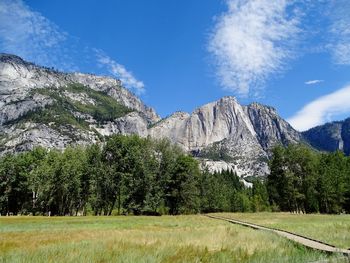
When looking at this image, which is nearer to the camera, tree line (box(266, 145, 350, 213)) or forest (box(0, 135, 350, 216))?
forest (box(0, 135, 350, 216))

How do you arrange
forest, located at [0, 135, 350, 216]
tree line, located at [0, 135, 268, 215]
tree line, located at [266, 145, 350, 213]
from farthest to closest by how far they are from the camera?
tree line, located at [266, 145, 350, 213]
forest, located at [0, 135, 350, 216]
tree line, located at [0, 135, 268, 215]

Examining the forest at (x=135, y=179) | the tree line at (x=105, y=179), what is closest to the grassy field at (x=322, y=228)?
the forest at (x=135, y=179)

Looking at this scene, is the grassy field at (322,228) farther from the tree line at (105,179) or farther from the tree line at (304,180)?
the tree line at (105,179)

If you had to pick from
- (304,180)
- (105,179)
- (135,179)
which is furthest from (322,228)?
(105,179)

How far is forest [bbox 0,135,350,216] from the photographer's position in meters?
82.9

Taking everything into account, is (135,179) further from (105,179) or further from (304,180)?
(304,180)

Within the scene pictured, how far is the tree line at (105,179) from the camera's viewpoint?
82.5 meters

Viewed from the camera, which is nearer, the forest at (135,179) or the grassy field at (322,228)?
the grassy field at (322,228)

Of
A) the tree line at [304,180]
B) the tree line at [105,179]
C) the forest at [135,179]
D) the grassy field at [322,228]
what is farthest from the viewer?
the tree line at [304,180]

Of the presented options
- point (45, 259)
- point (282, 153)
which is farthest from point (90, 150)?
point (45, 259)

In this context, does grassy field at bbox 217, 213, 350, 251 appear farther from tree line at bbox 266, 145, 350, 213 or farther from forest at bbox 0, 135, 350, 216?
forest at bbox 0, 135, 350, 216

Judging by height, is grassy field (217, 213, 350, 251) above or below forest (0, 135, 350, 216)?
below

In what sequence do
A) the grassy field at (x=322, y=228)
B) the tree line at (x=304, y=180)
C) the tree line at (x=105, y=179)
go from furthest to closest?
the tree line at (x=304, y=180), the tree line at (x=105, y=179), the grassy field at (x=322, y=228)

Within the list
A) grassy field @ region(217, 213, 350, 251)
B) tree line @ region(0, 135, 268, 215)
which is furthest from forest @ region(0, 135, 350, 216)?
grassy field @ region(217, 213, 350, 251)
